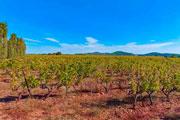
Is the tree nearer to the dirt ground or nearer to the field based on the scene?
the field

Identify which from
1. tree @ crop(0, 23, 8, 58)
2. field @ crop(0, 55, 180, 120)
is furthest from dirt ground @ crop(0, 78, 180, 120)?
tree @ crop(0, 23, 8, 58)

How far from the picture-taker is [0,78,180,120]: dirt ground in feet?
52.0

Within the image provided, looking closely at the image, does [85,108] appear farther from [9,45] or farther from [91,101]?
[9,45]

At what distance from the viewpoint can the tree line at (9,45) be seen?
227 ft

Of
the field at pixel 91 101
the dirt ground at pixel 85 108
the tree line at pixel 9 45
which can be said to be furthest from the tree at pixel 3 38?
the dirt ground at pixel 85 108

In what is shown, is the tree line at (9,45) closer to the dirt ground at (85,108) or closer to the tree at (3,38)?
the tree at (3,38)

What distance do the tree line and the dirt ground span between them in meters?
50.3

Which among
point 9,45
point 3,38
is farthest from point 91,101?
point 9,45

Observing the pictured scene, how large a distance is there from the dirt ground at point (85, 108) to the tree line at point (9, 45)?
1980 inches

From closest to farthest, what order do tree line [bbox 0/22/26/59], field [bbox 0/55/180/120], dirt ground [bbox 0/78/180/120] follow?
dirt ground [bbox 0/78/180/120] < field [bbox 0/55/180/120] < tree line [bbox 0/22/26/59]

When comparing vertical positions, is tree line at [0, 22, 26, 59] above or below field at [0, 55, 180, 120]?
above

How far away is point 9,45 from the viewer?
82.3 metres

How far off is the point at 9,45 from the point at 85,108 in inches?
2761

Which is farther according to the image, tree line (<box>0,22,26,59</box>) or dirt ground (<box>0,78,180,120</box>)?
tree line (<box>0,22,26,59</box>)
